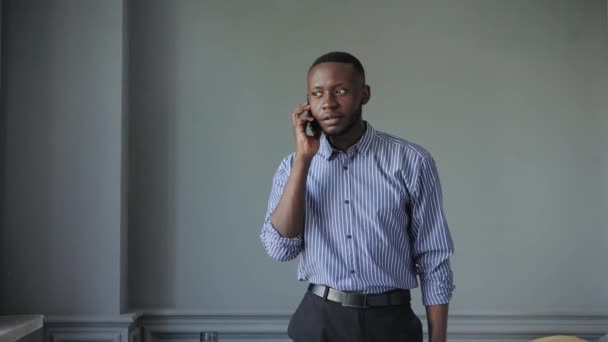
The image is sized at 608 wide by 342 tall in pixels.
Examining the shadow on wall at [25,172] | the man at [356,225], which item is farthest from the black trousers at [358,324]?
the shadow on wall at [25,172]

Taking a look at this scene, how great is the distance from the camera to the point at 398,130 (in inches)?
96.1

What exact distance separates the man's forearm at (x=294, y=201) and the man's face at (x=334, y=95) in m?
0.10

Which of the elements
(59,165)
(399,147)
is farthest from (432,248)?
(59,165)

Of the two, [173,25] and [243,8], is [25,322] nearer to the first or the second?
[173,25]

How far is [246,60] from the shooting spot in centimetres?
245

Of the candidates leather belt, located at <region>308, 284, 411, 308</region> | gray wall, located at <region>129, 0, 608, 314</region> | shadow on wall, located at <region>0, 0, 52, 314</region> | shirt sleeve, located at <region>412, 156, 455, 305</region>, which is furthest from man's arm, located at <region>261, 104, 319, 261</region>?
shadow on wall, located at <region>0, 0, 52, 314</region>

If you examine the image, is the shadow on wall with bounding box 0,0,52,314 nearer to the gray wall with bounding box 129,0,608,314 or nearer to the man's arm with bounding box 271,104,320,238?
the gray wall with bounding box 129,0,608,314

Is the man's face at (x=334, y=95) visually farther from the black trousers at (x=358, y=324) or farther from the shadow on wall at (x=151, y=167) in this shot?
the shadow on wall at (x=151, y=167)

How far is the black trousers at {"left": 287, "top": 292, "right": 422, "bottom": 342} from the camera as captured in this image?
1283 millimetres

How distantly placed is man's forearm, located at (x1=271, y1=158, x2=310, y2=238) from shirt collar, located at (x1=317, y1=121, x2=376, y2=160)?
4.0 inches

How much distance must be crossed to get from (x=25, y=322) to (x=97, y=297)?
305 mm

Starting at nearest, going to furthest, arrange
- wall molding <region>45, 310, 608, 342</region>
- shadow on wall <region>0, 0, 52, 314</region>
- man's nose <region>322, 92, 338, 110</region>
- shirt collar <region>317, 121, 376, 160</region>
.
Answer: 1. man's nose <region>322, 92, 338, 110</region>
2. shirt collar <region>317, 121, 376, 160</region>
3. shadow on wall <region>0, 0, 52, 314</region>
4. wall molding <region>45, 310, 608, 342</region>

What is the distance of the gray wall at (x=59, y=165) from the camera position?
7.42 ft

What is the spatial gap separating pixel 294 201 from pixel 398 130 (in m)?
1.23
